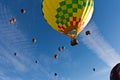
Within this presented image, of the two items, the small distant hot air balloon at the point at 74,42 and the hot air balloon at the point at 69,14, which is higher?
the hot air balloon at the point at 69,14

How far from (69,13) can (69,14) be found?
107 mm

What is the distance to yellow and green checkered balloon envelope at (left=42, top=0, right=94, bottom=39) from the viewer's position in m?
23.7

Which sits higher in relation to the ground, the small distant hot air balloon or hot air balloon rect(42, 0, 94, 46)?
hot air balloon rect(42, 0, 94, 46)

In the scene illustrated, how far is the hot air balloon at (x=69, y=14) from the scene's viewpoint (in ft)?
Result: 77.8

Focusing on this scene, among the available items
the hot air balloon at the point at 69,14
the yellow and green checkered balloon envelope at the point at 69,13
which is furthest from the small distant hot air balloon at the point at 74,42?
the yellow and green checkered balloon envelope at the point at 69,13

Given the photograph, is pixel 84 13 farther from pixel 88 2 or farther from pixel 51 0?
pixel 51 0

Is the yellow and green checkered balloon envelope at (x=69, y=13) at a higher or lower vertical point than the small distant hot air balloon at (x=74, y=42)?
higher

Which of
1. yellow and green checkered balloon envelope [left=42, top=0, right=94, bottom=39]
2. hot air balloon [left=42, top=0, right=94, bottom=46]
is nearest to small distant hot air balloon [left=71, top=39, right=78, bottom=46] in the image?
hot air balloon [left=42, top=0, right=94, bottom=46]

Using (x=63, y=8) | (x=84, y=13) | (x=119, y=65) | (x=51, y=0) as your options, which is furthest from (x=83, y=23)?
(x=119, y=65)

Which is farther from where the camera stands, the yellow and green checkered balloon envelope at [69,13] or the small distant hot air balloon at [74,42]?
the yellow and green checkered balloon envelope at [69,13]

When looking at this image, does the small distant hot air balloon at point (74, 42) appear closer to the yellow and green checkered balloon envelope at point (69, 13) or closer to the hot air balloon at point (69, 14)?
the hot air balloon at point (69, 14)

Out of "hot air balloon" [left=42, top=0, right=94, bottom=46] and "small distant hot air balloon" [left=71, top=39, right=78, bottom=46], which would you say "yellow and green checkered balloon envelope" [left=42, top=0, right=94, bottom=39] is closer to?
"hot air balloon" [left=42, top=0, right=94, bottom=46]

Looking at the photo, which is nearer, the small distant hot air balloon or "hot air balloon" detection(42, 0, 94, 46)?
the small distant hot air balloon

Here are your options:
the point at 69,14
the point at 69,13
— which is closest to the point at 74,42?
the point at 69,14
